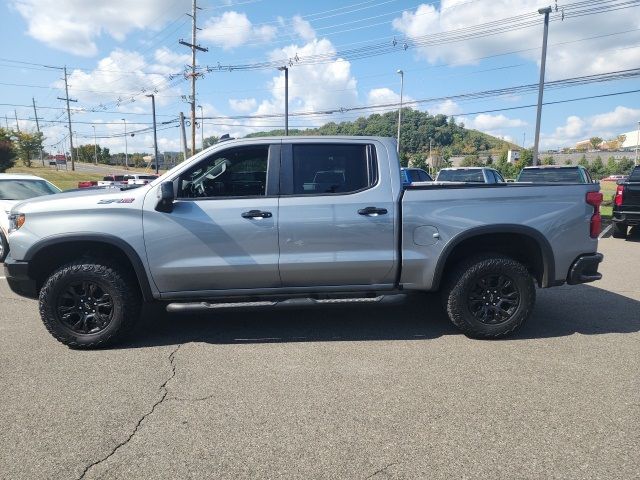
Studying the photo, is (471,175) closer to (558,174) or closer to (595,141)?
(558,174)

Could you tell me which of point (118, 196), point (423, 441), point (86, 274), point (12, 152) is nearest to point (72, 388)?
point (86, 274)

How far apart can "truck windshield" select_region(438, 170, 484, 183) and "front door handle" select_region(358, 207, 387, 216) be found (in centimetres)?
1142

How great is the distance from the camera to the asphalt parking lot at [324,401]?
2.69m

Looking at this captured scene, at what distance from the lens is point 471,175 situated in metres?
15.2

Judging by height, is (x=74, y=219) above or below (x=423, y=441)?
above

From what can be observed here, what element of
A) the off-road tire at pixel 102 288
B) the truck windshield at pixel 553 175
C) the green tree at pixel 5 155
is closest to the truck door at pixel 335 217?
the off-road tire at pixel 102 288

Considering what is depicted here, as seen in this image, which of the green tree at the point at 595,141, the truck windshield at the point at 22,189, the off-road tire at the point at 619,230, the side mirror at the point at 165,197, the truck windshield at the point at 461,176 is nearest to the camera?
the side mirror at the point at 165,197

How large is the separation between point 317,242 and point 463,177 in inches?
481

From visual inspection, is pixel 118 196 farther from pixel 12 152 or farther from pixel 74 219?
pixel 12 152

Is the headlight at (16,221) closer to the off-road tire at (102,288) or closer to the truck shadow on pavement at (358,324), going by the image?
the off-road tire at (102,288)

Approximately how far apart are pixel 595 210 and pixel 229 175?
142 inches

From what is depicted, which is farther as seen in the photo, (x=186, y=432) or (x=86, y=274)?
(x=86, y=274)

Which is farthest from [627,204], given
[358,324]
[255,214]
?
[255,214]

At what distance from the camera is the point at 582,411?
3.23 m
